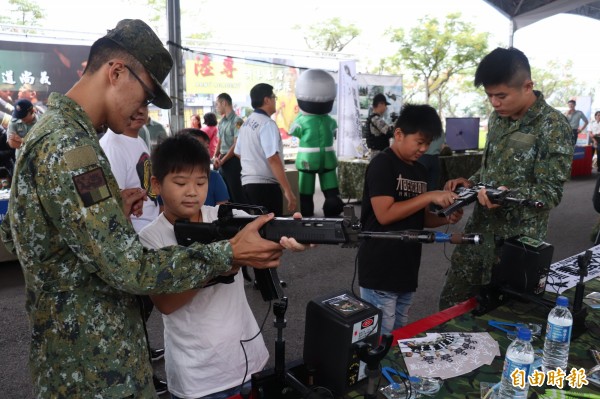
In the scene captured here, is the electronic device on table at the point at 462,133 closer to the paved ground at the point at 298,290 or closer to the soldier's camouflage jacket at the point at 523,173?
the paved ground at the point at 298,290

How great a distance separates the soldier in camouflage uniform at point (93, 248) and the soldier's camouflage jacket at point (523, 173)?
1.26 meters

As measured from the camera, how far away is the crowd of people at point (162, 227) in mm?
899

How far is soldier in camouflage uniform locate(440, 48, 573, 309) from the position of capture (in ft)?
6.05

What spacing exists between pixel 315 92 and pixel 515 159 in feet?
11.7

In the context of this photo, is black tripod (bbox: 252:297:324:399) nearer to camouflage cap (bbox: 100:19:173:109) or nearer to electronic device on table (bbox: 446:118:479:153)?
camouflage cap (bbox: 100:19:173:109)

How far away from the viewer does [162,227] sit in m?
1.32

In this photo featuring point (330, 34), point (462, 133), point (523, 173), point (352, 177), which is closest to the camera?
point (523, 173)

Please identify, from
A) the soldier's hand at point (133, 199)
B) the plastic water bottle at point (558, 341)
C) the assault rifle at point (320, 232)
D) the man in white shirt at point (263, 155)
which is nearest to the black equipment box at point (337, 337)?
the assault rifle at point (320, 232)

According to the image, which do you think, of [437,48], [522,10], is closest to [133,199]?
[522,10]

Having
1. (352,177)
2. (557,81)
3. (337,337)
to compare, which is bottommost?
(352,177)

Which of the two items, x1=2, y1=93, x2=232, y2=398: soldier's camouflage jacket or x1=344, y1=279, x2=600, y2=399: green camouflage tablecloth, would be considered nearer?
x1=2, y1=93, x2=232, y2=398: soldier's camouflage jacket

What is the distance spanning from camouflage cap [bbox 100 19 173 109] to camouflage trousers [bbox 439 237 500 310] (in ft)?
5.05

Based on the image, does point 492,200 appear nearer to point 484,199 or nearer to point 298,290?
point 484,199

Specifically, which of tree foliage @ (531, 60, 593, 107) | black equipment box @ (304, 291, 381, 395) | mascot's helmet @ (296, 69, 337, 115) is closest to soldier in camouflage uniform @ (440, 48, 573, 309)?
black equipment box @ (304, 291, 381, 395)
